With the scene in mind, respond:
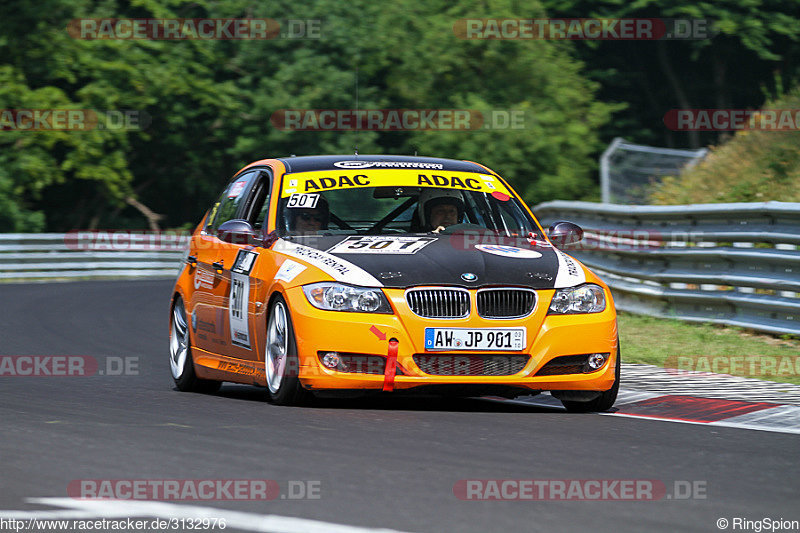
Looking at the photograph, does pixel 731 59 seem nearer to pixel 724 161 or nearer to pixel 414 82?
pixel 414 82

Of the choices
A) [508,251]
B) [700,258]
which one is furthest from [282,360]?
[700,258]

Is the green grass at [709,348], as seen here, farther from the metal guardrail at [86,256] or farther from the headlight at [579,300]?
the metal guardrail at [86,256]

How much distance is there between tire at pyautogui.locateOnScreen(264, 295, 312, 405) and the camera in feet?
28.5

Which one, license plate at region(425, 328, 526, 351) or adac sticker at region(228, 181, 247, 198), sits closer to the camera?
license plate at region(425, 328, 526, 351)

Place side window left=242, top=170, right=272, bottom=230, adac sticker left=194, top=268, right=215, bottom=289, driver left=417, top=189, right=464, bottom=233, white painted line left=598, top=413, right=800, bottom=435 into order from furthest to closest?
adac sticker left=194, top=268, right=215, bottom=289
side window left=242, top=170, right=272, bottom=230
driver left=417, top=189, right=464, bottom=233
white painted line left=598, top=413, right=800, bottom=435

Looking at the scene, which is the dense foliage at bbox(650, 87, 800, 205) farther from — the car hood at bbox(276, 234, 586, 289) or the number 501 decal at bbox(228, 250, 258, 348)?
the number 501 decal at bbox(228, 250, 258, 348)

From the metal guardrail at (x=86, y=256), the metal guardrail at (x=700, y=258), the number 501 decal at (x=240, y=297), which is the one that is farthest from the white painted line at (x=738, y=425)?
the metal guardrail at (x=86, y=256)

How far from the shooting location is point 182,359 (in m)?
10.7

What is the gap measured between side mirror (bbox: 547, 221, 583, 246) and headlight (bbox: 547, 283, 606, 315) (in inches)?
34.7

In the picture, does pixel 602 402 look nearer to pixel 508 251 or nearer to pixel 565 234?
pixel 508 251

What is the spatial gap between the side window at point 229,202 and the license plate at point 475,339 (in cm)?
263

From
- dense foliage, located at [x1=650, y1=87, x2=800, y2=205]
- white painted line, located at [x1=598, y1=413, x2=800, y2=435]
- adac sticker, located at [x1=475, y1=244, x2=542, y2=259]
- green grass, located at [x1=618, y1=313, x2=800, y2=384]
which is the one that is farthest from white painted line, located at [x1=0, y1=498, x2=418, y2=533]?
dense foliage, located at [x1=650, y1=87, x2=800, y2=205]

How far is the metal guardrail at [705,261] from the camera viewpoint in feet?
42.9

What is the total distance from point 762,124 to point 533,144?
923 inches
